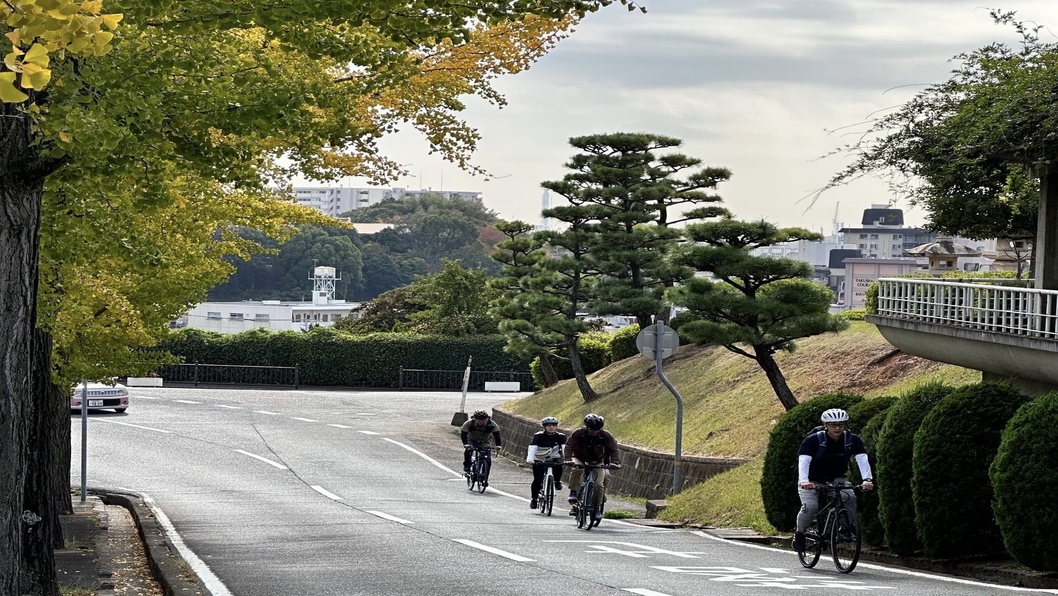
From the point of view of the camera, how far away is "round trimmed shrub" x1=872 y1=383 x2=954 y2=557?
48.8 feet

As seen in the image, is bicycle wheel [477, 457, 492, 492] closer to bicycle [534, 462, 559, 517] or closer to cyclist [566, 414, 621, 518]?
bicycle [534, 462, 559, 517]

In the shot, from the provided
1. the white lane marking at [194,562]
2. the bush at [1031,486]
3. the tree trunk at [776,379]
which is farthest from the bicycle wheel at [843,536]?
the tree trunk at [776,379]

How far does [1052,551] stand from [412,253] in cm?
11628

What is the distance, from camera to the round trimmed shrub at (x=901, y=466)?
48.8 feet

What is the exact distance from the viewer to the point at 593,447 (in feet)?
64.5

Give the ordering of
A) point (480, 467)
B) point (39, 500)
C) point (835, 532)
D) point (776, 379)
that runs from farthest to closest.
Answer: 1. point (480, 467)
2. point (776, 379)
3. point (835, 532)
4. point (39, 500)

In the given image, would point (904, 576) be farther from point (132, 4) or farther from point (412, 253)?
point (412, 253)

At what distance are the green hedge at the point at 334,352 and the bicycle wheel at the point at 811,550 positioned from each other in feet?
138

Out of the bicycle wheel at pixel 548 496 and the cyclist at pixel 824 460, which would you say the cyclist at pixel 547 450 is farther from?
the cyclist at pixel 824 460

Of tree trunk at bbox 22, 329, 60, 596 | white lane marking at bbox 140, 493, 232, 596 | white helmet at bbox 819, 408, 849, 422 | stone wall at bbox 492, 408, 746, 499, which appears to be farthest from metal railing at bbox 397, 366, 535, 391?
white helmet at bbox 819, 408, 849, 422

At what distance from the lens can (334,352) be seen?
182ft

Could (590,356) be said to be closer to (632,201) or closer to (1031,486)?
(632,201)

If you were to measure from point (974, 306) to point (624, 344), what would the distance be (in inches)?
884

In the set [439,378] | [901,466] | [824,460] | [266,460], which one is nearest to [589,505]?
[901,466]
